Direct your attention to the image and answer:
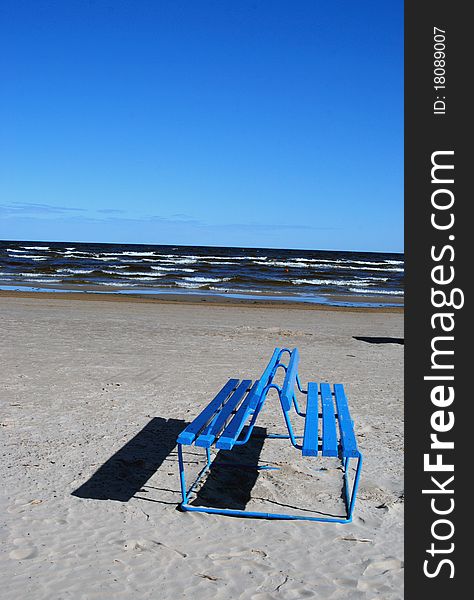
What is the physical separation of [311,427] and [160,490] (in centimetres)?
109

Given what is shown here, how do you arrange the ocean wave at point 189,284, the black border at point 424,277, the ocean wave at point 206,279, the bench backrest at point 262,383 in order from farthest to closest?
the ocean wave at point 206,279 < the ocean wave at point 189,284 < the bench backrest at point 262,383 < the black border at point 424,277

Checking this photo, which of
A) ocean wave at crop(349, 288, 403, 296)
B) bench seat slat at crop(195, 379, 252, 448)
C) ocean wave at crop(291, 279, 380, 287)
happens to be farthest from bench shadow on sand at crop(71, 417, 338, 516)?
ocean wave at crop(291, 279, 380, 287)

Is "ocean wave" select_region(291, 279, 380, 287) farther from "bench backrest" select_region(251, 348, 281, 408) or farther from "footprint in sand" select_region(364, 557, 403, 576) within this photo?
"footprint in sand" select_region(364, 557, 403, 576)

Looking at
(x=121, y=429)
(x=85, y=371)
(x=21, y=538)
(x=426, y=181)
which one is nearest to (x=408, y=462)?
(x=426, y=181)

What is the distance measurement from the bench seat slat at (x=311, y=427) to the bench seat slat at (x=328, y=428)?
56mm

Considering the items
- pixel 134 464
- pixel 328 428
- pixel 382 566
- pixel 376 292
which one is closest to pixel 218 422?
pixel 328 428

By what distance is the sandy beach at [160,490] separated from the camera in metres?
3.33

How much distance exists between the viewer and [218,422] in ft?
14.1

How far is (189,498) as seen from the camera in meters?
4.39

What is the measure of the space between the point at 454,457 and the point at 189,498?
5.90 ft

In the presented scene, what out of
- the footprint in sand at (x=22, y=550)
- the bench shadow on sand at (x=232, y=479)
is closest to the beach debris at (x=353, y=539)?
the bench shadow on sand at (x=232, y=479)

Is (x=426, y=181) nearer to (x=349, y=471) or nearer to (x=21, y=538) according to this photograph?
(x=349, y=471)

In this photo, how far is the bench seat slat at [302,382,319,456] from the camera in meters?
3.85

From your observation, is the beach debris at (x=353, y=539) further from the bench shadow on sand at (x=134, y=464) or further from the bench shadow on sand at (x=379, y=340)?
the bench shadow on sand at (x=379, y=340)
